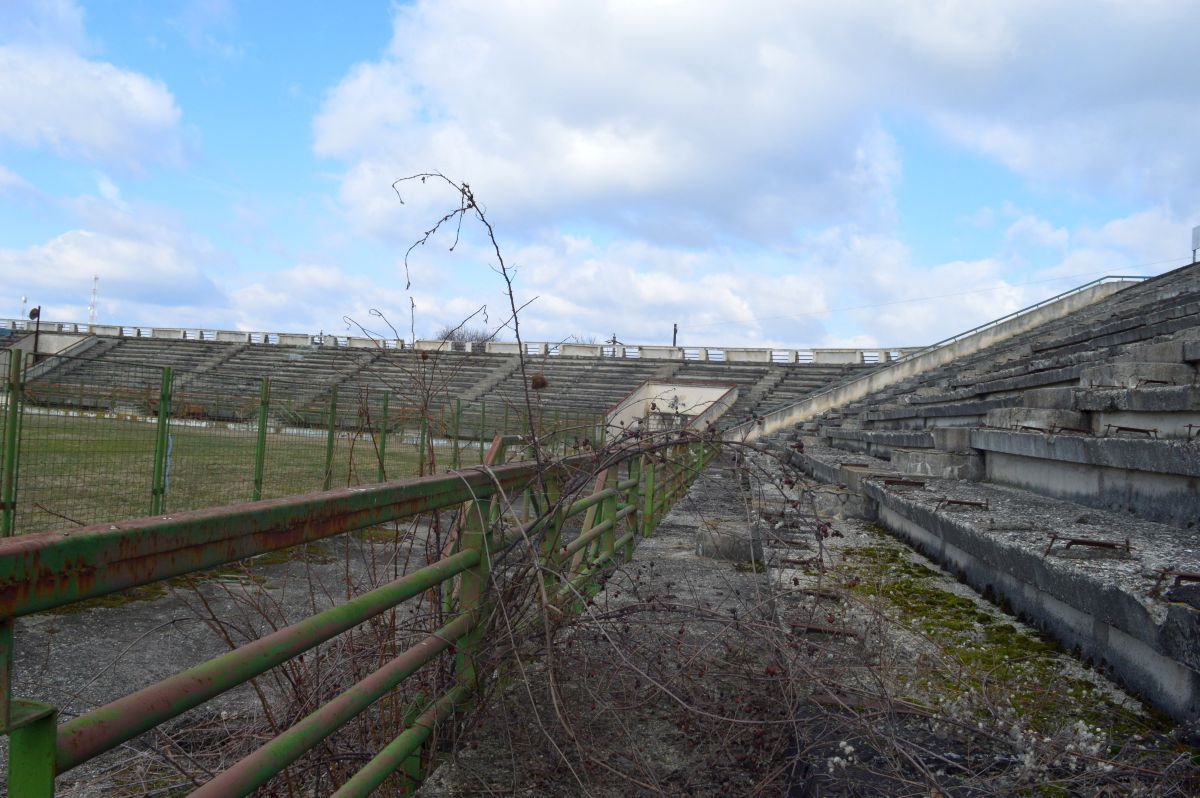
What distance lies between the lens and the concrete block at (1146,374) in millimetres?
4598

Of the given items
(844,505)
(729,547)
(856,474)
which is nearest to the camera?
(729,547)

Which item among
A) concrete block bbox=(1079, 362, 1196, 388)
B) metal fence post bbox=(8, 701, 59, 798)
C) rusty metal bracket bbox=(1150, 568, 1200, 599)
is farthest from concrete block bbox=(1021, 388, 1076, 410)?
metal fence post bbox=(8, 701, 59, 798)

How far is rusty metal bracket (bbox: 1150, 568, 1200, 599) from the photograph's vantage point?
2.33 metres

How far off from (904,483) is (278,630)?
5.14 meters

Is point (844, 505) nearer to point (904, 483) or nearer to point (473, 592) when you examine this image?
point (904, 483)

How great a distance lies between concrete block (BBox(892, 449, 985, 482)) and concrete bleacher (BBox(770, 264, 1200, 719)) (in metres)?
0.01

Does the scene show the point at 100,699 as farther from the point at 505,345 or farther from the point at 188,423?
the point at 505,345

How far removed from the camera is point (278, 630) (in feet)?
5.57

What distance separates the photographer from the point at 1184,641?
1996 mm

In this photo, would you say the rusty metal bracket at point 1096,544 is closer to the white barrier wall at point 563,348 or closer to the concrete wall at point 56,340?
the white barrier wall at point 563,348

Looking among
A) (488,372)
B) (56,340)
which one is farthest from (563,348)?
(56,340)

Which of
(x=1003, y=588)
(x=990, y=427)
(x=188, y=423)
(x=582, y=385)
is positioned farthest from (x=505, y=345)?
(x=1003, y=588)

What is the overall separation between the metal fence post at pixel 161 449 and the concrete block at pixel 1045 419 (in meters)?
6.58

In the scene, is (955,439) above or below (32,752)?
above
